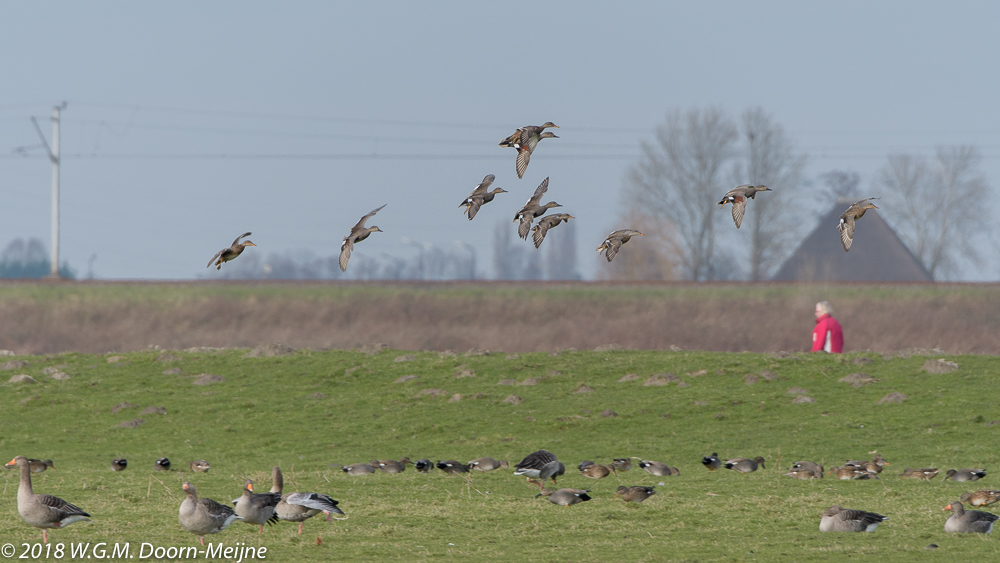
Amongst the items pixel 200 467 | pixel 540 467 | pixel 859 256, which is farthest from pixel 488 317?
pixel 859 256

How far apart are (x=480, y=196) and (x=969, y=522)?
7863mm

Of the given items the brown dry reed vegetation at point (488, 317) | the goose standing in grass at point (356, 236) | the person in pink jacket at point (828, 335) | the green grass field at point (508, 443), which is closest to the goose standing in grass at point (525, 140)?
the goose standing in grass at point (356, 236)

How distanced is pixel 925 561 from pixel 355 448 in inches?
560

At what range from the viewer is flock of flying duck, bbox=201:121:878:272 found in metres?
9.97

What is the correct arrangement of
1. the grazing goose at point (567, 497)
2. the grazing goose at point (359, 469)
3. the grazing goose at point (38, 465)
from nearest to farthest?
the grazing goose at point (567, 497) → the grazing goose at point (359, 469) → the grazing goose at point (38, 465)

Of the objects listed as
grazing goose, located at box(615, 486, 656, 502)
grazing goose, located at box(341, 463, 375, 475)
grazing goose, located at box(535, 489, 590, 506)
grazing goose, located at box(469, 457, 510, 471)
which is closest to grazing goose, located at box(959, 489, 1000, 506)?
grazing goose, located at box(615, 486, 656, 502)

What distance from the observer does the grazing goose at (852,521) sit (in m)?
12.9

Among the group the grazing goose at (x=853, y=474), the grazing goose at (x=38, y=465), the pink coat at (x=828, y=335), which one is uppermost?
the pink coat at (x=828, y=335)

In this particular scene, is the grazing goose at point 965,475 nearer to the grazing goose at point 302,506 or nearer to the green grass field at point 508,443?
the green grass field at point 508,443

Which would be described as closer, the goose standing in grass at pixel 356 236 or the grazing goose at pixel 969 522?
the goose standing in grass at pixel 356 236

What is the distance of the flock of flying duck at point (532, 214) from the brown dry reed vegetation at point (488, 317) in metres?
29.9

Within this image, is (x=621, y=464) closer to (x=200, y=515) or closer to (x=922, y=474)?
(x=922, y=474)

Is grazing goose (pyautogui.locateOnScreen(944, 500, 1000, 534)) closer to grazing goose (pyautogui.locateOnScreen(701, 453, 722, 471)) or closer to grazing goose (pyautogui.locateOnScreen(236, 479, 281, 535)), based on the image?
grazing goose (pyautogui.locateOnScreen(701, 453, 722, 471))

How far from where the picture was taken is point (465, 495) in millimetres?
16281
